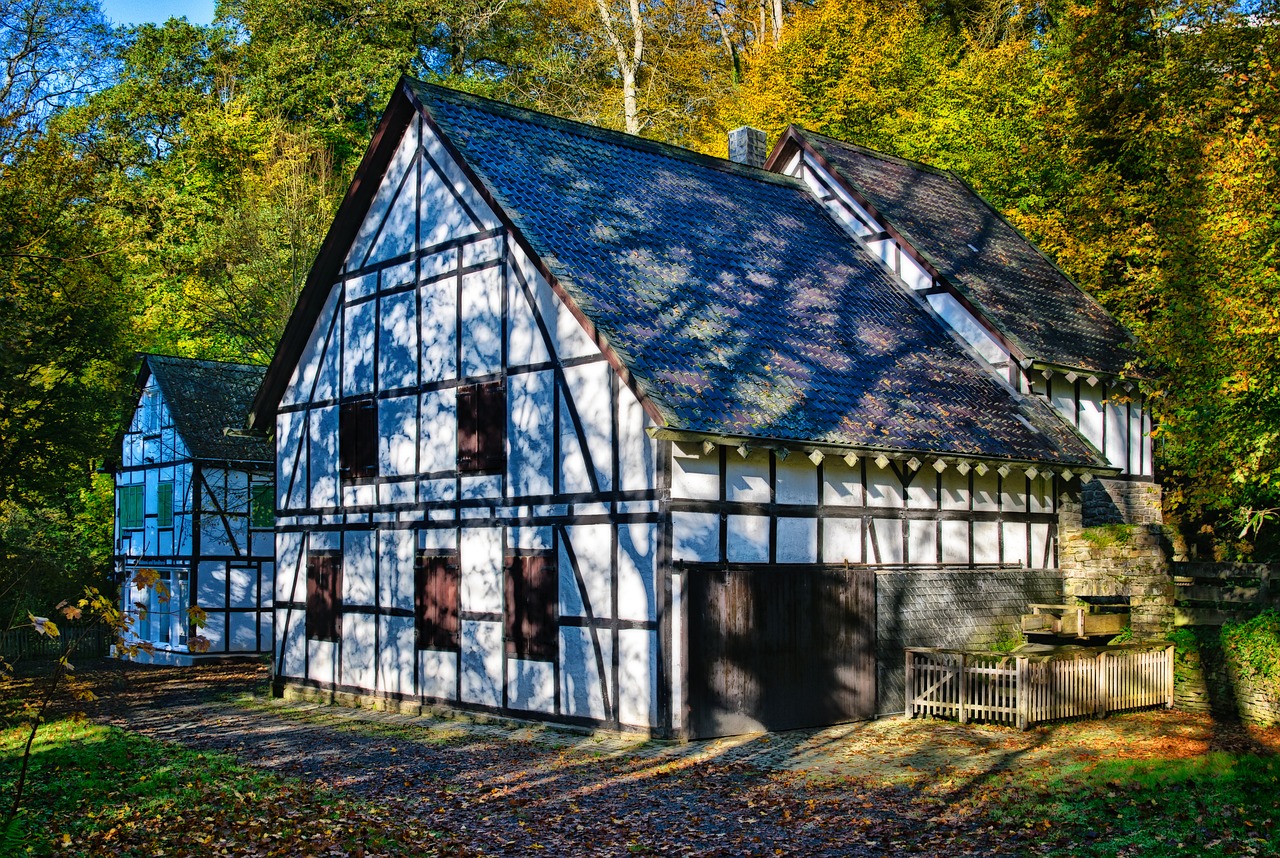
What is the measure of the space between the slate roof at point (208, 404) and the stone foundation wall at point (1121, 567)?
2308 centimetres

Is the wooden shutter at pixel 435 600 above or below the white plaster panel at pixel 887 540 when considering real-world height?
below

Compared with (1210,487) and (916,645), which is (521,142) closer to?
(916,645)

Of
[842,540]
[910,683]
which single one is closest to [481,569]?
[842,540]

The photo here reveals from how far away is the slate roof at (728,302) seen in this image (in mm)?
17750

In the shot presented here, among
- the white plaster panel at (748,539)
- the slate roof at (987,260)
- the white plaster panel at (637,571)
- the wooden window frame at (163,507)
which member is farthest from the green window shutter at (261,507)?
the white plaster panel at (748,539)

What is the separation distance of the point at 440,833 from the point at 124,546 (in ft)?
104

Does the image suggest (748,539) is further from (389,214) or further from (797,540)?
(389,214)

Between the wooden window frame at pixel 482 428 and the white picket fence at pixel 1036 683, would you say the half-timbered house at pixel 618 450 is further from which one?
the white picket fence at pixel 1036 683

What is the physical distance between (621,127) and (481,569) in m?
26.7

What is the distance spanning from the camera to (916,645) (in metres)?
19.2

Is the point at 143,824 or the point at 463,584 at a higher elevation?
the point at 463,584

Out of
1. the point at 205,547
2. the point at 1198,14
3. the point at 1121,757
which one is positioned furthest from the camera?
the point at 205,547

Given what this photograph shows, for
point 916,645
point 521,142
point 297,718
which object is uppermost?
Answer: point 521,142

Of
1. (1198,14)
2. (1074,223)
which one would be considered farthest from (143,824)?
(1198,14)
